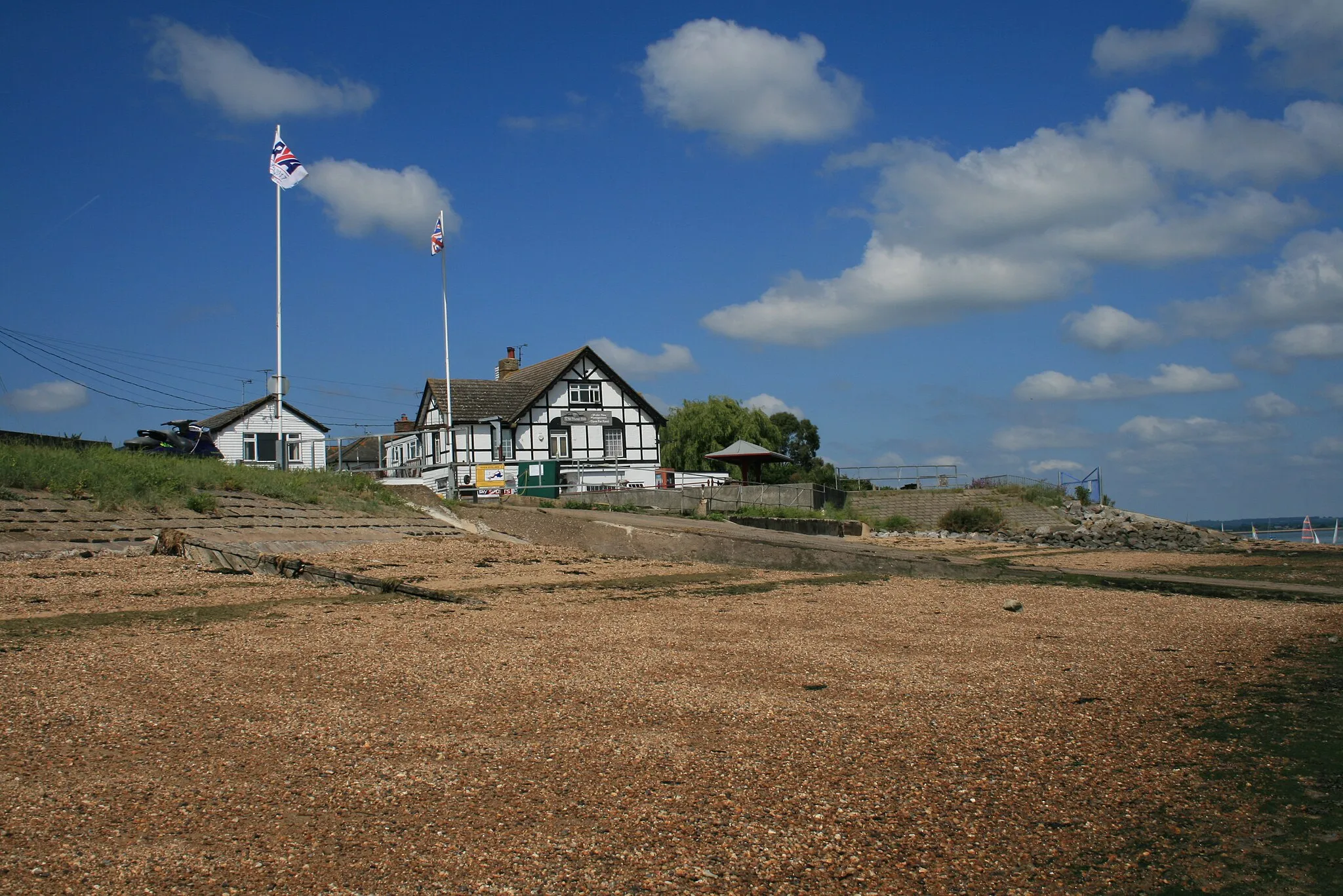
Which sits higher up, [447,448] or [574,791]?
[447,448]

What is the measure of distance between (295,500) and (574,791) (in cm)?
1329

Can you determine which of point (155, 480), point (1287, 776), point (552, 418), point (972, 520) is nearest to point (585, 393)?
point (552, 418)

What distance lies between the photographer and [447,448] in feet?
139

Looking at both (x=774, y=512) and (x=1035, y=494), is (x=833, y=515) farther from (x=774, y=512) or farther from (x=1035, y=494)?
(x=1035, y=494)

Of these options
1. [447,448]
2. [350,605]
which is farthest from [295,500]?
[447,448]

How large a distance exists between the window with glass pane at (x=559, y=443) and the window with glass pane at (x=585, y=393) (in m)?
1.51

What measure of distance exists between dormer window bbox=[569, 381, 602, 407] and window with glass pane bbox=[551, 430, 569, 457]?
4.96ft

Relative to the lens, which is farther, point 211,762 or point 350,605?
point 350,605

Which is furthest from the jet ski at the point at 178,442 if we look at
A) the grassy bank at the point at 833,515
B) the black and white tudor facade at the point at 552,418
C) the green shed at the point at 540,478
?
the black and white tudor facade at the point at 552,418

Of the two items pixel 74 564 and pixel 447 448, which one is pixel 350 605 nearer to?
pixel 74 564

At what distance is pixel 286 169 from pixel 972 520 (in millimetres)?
24207

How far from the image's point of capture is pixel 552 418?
43.7 metres

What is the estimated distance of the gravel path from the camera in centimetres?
311

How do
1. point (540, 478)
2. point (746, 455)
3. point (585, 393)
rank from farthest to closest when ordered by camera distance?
point (585, 393), point (746, 455), point (540, 478)
